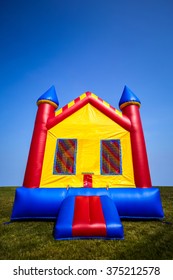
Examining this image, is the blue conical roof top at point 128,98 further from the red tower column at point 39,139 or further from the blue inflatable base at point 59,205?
the blue inflatable base at point 59,205

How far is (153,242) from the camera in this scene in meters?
2.18

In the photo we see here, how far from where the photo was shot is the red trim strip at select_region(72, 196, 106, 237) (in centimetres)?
236

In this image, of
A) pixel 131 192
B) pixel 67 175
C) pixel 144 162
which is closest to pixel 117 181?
pixel 131 192

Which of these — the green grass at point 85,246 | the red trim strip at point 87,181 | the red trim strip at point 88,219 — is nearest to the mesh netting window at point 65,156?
the red trim strip at point 87,181

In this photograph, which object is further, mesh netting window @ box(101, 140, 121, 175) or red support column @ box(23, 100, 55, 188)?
mesh netting window @ box(101, 140, 121, 175)

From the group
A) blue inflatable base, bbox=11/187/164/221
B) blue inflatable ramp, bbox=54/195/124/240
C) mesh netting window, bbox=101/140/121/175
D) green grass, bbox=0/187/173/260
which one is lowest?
green grass, bbox=0/187/173/260

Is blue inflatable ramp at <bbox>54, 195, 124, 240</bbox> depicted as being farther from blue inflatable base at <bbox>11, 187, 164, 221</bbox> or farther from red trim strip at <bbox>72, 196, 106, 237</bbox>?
blue inflatable base at <bbox>11, 187, 164, 221</bbox>

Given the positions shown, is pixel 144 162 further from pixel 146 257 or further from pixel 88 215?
pixel 146 257

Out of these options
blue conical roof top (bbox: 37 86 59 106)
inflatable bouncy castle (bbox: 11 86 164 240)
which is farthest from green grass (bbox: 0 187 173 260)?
blue conical roof top (bbox: 37 86 59 106)

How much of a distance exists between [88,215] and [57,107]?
3.63 metres

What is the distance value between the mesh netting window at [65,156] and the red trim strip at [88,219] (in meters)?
1.34

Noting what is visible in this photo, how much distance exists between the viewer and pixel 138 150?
4.19m

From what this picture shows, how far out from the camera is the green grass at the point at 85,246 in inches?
71.3

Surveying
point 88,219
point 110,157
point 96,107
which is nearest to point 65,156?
point 110,157
